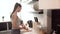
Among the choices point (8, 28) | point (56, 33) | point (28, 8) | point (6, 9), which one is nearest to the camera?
point (56, 33)

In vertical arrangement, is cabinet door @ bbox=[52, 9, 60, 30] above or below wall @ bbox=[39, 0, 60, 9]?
below

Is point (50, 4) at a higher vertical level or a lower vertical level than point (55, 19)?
higher

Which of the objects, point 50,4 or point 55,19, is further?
point 55,19

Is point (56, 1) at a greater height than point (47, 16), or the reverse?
point (56, 1)

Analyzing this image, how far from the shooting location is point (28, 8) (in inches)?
114

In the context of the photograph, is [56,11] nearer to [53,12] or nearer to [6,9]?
[53,12]

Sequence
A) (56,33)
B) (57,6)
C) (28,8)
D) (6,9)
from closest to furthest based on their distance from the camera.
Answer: (57,6) < (56,33) < (28,8) < (6,9)

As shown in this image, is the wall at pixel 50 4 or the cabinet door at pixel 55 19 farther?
the cabinet door at pixel 55 19

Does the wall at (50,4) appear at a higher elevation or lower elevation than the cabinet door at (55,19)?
higher

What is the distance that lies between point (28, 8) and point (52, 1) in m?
1.67

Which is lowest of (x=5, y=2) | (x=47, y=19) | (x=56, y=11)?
(x=47, y=19)

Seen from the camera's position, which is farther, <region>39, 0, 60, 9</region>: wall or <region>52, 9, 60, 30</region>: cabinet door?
<region>52, 9, 60, 30</region>: cabinet door

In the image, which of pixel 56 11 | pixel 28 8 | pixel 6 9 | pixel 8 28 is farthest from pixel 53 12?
pixel 6 9

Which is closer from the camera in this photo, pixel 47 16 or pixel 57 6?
pixel 57 6
